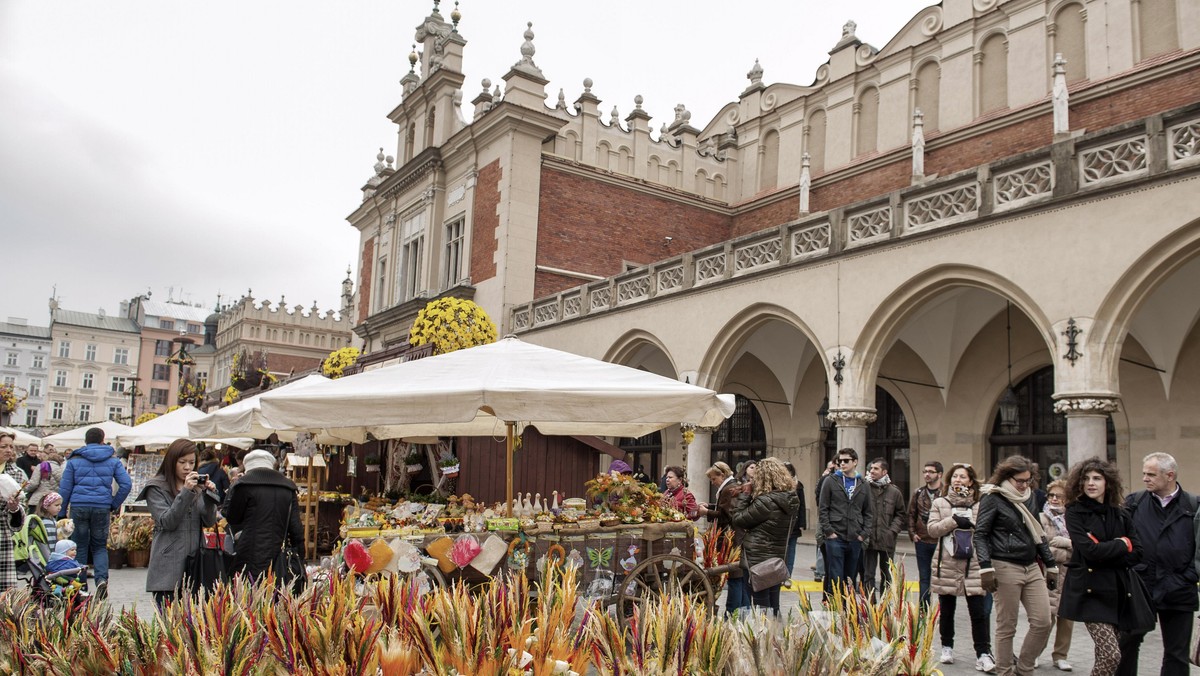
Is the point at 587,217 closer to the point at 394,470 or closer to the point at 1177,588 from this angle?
the point at 394,470

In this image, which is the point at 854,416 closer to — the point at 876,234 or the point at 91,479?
the point at 876,234

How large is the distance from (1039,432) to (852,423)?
4465 mm

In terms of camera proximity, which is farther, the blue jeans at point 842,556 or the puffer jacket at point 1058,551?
the blue jeans at point 842,556

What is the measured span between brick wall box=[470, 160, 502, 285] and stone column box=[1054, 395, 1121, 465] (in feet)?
51.7

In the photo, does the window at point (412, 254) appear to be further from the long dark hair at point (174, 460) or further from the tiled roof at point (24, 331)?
the tiled roof at point (24, 331)

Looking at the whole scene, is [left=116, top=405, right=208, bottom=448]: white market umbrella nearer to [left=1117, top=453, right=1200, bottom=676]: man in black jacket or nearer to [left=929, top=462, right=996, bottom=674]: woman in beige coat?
[left=929, top=462, right=996, bottom=674]: woman in beige coat

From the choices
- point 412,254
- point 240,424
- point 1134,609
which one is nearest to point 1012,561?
point 1134,609

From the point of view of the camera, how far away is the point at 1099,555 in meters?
5.64

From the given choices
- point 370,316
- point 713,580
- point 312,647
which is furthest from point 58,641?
point 370,316

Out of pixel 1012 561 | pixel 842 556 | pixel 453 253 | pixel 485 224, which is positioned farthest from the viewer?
pixel 453 253

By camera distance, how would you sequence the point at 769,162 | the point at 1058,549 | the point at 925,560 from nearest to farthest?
1. the point at 1058,549
2. the point at 925,560
3. the point at 769,162

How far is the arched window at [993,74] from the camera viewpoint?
63.4 ft

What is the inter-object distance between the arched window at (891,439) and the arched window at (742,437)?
3047 millimetres

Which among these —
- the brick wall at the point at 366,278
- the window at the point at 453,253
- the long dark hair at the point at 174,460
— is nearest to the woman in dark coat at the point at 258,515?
the long dark hair at the point at 174,460
